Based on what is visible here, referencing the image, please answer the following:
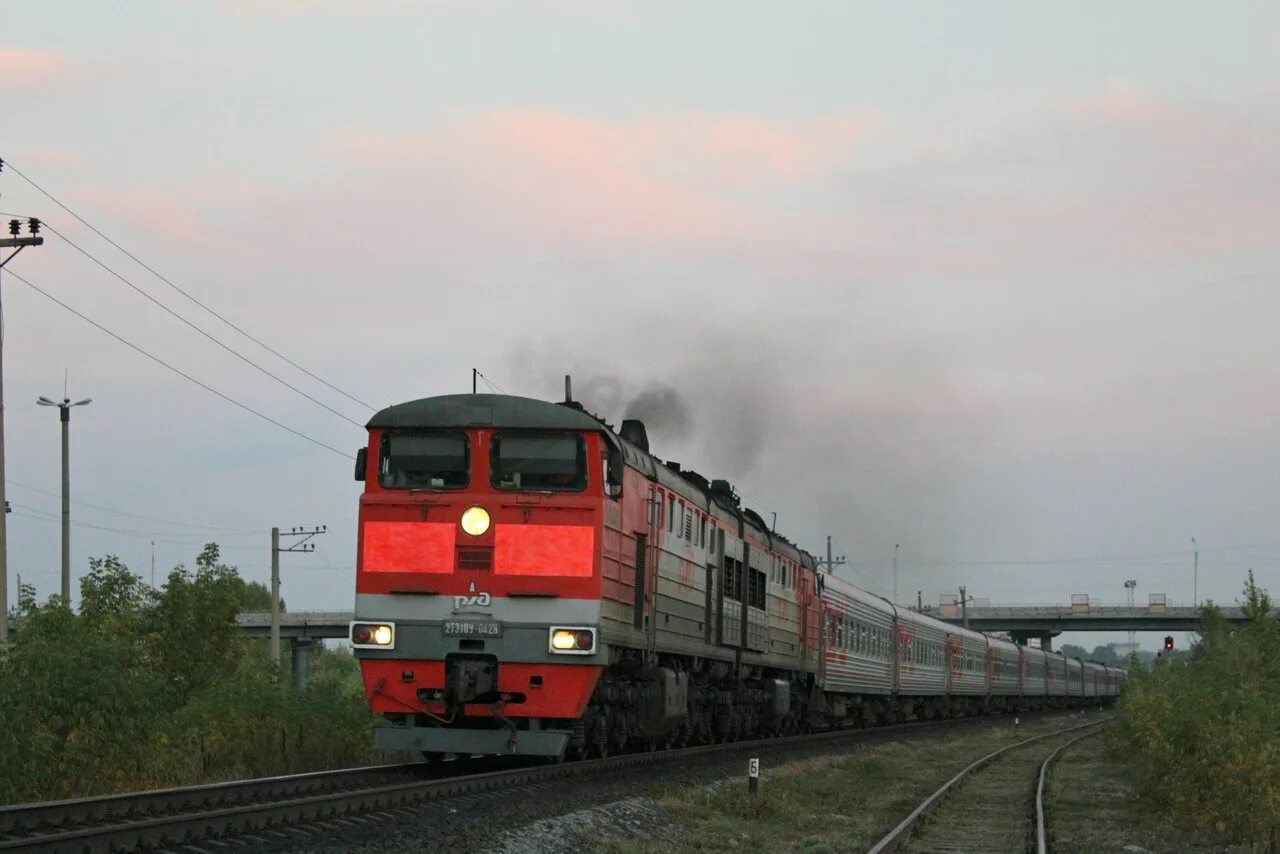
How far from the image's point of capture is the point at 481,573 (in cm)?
1908

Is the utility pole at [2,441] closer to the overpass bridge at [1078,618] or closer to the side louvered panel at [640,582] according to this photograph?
the side louvered panel at [640,582]

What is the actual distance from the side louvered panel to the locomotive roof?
7.84 ft

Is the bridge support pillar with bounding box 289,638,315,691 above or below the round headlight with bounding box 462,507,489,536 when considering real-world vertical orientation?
below

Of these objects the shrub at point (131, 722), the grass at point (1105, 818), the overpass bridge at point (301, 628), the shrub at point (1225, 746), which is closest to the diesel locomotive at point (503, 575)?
the shrub at point (131, 722)

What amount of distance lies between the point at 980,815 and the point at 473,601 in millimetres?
7791

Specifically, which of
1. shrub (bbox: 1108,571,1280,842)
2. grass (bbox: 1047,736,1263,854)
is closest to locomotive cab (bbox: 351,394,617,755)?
grass (bbox: 1047,736,1263,854)

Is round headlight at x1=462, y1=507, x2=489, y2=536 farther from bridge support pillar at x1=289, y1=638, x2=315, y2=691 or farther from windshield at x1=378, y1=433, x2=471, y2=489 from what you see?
bridge support pillar at x1=289, y1=638, x2=315, y2=691

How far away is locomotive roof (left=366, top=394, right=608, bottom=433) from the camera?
64.1 ft

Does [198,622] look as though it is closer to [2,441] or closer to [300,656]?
[2,441]

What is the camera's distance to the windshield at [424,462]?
19578mm

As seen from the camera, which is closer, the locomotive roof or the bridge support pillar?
the locomotive roof

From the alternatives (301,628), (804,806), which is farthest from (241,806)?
(301,628)

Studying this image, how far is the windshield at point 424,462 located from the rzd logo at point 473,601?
1436mm

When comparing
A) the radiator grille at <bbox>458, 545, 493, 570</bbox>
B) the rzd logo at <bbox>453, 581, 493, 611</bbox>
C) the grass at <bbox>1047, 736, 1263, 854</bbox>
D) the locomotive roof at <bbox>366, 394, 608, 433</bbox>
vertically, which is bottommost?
the grass at <bbox>1047, 736, 1263, 854</bbox>
